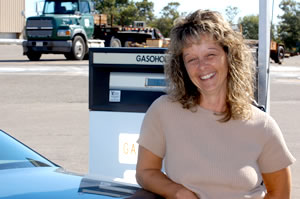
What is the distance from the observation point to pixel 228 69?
8.46 feet

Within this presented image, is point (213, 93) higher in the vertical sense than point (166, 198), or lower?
higher

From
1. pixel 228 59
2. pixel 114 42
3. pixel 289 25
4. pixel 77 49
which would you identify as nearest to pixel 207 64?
pixel 228 59

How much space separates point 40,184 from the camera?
7.44ft

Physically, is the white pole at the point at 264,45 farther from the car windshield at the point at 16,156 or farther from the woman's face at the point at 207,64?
the car windshield at the point at 16,156

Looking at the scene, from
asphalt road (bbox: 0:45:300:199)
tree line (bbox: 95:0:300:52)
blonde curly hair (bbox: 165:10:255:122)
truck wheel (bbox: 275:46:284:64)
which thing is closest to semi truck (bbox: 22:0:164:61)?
asphalt road (bbox: 0:45:300:199)

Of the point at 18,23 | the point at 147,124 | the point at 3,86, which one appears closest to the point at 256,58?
the point at 147,124

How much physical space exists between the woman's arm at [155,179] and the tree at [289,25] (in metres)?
60.1

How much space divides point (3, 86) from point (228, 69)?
1229cm

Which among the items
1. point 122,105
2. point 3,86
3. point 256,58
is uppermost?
point 256,58

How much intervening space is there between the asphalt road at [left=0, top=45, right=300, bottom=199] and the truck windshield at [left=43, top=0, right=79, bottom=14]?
6.96 meters

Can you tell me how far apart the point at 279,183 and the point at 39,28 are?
912 inches

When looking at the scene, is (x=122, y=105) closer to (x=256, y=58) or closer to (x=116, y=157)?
(x=116, y=157)

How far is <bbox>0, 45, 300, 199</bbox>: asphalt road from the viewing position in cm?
730

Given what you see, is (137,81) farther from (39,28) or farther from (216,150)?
(39,28)
